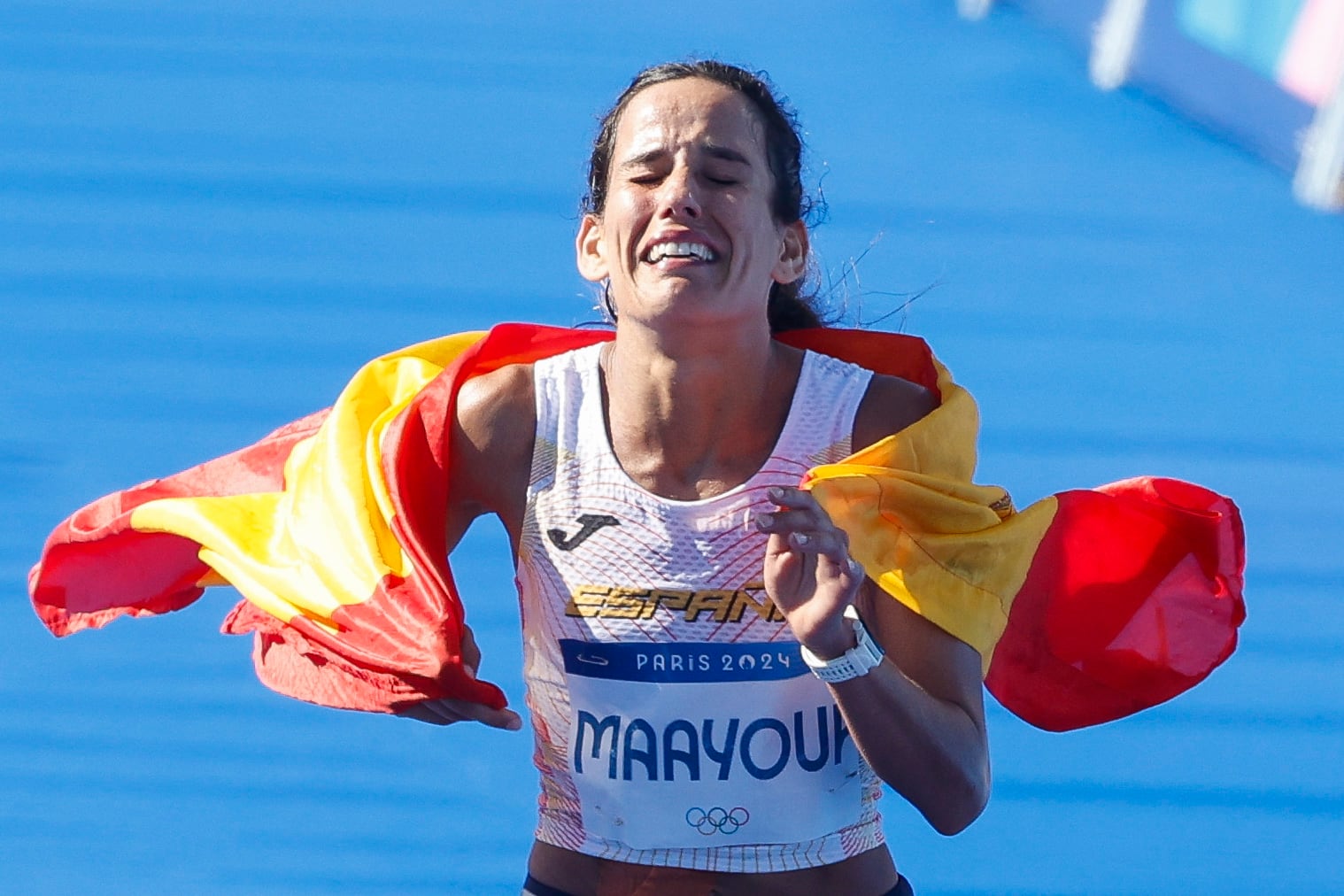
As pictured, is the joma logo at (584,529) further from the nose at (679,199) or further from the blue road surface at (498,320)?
the blue road surface at (498,320)

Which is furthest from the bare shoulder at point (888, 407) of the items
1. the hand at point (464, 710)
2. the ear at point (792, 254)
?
the hand at point (464, 710)

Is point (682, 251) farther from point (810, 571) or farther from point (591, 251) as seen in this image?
point (810, 571)

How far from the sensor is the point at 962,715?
2062 mm

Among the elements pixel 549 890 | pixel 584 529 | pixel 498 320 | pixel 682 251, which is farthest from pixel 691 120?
pixel 498 320

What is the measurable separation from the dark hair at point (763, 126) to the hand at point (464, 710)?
1.67 ft

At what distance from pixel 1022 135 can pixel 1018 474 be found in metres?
2.07

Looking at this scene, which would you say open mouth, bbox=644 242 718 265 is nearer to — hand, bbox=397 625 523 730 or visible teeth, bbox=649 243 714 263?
visible teeth, bbox=649 243 714 263

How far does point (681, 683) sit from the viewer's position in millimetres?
2100

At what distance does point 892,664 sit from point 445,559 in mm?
580

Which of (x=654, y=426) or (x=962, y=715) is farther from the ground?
(x=654, y=426)

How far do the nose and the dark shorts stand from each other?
2.37 ft

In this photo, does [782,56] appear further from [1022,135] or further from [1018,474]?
[1018,474]

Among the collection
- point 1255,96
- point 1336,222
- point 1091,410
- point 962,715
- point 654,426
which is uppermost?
point 1255,96

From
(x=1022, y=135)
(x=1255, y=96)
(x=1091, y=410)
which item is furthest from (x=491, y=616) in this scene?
(x=1255, y=96)
